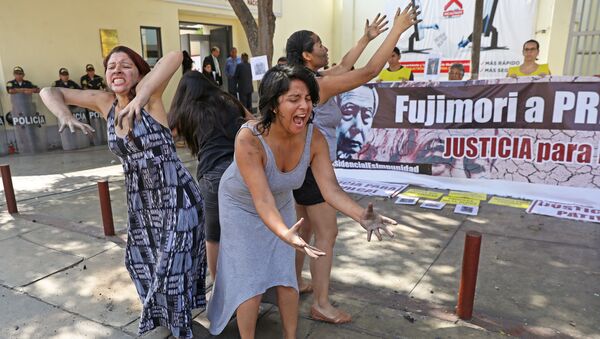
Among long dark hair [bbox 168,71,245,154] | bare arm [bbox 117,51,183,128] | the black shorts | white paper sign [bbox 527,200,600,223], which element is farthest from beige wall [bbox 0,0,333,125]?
white paper sign [bbox 527,200,600,223]

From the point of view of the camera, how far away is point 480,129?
600cm

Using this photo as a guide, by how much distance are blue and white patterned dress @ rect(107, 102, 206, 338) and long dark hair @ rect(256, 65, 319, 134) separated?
697 millimetres

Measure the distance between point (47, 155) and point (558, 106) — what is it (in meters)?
9.85

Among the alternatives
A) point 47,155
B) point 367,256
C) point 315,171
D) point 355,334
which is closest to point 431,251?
point 367,256

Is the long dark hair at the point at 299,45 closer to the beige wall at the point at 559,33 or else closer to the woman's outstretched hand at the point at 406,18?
the woman's outstretched hand at the point at 406,18

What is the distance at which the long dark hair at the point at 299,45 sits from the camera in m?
2.96

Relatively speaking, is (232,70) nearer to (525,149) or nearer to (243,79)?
(243,79)

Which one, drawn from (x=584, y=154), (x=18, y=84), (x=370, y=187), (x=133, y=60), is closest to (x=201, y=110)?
(x=133, y=60)

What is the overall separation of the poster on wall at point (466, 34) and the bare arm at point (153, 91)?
13.6 metres

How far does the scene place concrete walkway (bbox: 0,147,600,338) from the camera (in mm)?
3078

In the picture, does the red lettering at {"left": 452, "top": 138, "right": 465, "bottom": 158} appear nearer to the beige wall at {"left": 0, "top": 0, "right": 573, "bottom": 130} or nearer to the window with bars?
the beige wall at {"left": 0, "top": 0, "right": 573, "bottom": 130}

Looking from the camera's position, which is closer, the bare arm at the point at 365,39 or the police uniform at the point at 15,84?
the bare arm at the point at 365,39

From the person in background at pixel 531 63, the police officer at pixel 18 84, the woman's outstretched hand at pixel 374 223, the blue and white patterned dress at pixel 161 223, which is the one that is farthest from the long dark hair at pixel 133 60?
the police officer at pixel 18 84

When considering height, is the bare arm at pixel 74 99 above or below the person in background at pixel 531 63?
below
